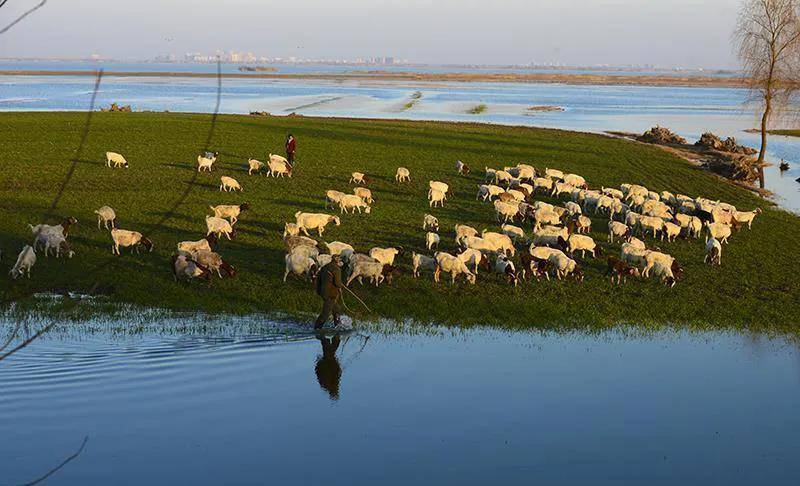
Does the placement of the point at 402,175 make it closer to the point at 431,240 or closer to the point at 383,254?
the point at 431,240

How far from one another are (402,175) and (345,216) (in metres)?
8.66

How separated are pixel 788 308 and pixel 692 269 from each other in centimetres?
372

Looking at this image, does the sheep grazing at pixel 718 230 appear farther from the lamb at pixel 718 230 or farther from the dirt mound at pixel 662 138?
the dirt mound at pixel 662 138

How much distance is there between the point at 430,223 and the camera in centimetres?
2752

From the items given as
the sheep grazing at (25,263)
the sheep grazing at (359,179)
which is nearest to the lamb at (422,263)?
Result: the sheep grazing at (25,263)

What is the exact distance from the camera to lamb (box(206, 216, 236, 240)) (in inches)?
967

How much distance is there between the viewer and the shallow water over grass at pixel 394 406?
39.2ft

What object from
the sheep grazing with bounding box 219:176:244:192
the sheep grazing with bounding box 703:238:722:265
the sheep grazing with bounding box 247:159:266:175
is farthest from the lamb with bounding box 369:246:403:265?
the sheep grazing with bounding box 247:159:266:175

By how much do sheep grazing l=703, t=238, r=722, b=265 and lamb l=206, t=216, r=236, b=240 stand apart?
47.0 feet

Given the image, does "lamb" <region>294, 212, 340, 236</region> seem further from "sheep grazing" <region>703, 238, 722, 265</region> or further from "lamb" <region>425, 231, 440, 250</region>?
"sheep grazing" <region>703, 238, 722, 265</region>

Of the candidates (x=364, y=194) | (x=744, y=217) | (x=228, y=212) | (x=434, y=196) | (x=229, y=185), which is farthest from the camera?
(x=229, y=185)

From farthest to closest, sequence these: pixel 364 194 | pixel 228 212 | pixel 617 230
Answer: pixel 364 194 < pixel 617 230 < pixel 228 212

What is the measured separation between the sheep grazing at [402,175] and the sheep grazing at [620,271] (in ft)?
52.0

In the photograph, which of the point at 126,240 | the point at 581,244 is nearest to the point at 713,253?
the point at 581,244
